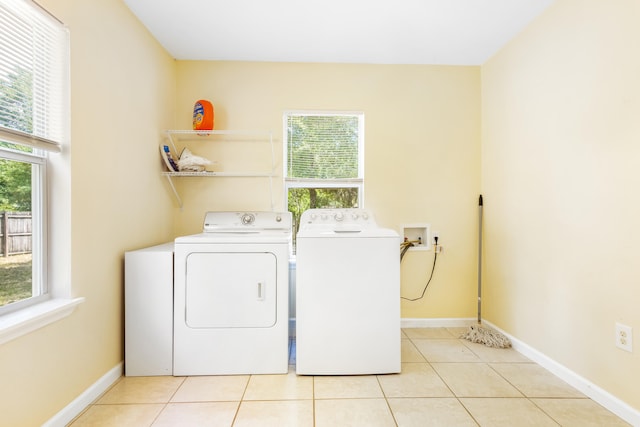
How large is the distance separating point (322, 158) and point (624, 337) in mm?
2320

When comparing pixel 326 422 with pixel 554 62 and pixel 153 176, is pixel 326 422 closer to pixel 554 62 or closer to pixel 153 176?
pixel 153 176

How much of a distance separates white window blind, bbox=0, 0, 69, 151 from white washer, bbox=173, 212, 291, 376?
2.96ft

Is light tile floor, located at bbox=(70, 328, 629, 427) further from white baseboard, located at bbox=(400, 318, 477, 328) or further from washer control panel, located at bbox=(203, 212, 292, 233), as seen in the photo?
washer control panel, located at bbox=(203, 212, 292, 233)

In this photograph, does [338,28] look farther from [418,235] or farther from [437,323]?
[437,323]

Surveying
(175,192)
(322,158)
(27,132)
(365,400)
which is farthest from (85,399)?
(322,158)

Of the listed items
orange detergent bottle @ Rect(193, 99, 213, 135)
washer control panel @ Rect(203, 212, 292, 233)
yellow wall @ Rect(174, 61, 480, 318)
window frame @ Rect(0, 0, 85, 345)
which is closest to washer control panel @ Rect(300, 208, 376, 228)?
washer control panel @ Rect(203, 212, 292, 233)

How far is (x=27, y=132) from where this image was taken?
4.77 feet

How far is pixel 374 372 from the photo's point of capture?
209cm

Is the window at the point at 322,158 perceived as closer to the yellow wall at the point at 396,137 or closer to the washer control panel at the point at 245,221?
the yellow wall at the point at 396,137

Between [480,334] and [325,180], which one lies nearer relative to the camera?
[480,334]

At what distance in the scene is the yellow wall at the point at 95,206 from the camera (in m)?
1.44

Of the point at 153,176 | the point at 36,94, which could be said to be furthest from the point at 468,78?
the point at 36,94

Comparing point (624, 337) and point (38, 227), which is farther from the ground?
point (38, 227)

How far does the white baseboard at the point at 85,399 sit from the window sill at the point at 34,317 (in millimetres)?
465
